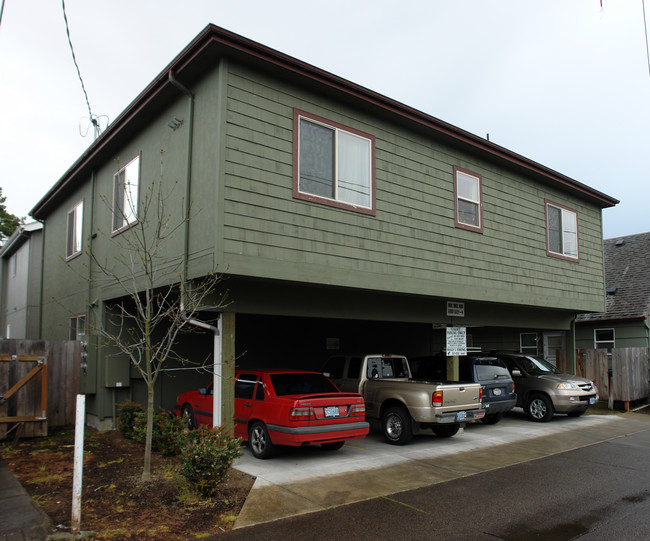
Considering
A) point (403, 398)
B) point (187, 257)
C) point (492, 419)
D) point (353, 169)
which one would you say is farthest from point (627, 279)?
point (187, 257)

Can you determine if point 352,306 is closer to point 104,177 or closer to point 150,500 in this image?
point 150,500

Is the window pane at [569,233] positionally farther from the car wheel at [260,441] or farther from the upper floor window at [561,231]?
the car wheel at [260,441]

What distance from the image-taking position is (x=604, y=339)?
21.5 m

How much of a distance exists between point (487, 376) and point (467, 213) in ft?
12.8

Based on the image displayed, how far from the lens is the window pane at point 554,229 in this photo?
1571 centimetres

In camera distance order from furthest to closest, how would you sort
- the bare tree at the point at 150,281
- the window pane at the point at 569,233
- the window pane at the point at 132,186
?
the window pane at the point at 569,233 < the window pane at the point at 132,186 < the bare tree at the point at 150,281

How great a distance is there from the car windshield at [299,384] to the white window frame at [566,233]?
8918 millimetres

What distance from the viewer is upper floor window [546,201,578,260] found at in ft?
51.5

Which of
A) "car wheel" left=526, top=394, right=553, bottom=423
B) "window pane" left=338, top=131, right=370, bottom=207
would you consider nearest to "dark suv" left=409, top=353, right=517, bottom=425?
"car wheel" left=526, top=394, right=553, bottom=423

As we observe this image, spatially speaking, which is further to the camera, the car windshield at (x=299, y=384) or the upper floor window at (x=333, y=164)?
the upper floor window at (x=333, y=164)

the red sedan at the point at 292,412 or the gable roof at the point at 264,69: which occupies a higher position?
the gable roof at the point at 264,69

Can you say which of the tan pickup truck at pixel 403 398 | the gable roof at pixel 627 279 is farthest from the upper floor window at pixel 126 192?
the gable roof at pixel 627 279

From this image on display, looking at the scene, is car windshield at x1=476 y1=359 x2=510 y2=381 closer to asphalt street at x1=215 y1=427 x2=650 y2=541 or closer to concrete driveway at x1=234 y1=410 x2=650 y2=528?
concrete driveway at x1=234 y1=410 x2=650 y2=528

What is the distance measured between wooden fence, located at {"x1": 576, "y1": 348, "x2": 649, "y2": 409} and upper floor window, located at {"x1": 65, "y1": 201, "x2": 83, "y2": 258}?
51.5 ft
